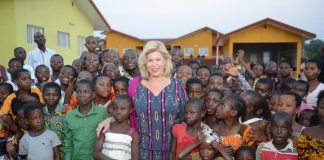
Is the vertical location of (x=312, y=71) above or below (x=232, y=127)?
above

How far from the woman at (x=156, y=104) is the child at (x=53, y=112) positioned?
2.64 ft

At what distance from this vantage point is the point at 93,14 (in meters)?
15.5

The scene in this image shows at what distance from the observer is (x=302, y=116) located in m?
3.43

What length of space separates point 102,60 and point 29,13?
19.7 feet

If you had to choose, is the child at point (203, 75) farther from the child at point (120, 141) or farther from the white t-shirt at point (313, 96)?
the child at point (120, 141)

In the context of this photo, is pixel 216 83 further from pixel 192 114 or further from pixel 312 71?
pixel 312 71

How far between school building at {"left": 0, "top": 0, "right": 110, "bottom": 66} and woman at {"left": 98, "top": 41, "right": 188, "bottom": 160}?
779 centimetres

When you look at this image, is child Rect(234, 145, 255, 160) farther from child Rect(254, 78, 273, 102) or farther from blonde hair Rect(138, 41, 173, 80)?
child Rect(254, 78, 273, 102)

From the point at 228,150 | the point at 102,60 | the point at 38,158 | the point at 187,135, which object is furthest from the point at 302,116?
the point at 102,60

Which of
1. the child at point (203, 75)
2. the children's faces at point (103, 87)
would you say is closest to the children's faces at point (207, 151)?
the children's faces at point (103, 87)

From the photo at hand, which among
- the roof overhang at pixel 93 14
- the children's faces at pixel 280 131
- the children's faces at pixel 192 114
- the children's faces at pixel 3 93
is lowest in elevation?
the children's faces at pixel 280 131

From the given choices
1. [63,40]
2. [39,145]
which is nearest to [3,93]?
[39,145]

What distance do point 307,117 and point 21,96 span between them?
355cm

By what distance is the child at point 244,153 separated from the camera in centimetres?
269
